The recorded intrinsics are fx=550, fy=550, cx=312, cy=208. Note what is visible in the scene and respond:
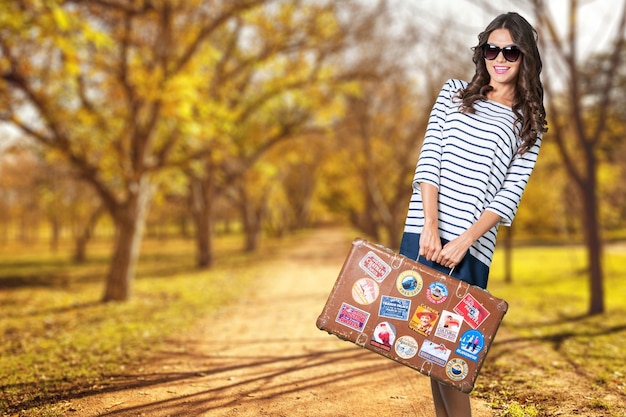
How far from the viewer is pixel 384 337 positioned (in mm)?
2822

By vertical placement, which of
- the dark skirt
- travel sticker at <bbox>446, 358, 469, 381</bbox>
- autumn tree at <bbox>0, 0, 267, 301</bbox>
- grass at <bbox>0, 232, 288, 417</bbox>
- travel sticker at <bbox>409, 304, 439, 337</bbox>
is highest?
autumn tree at <bbox>0, 0, 267, 301</bbox>

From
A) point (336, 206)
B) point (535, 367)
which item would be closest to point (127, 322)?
point (535, 367)

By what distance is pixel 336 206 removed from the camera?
41.7 m

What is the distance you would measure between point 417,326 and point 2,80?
9.34m

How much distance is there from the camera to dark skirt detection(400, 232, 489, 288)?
2.86 metres

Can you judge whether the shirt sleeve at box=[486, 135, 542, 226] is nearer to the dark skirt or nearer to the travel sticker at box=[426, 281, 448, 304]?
the dark skirt

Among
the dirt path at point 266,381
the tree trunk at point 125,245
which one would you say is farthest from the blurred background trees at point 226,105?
the dirt path at point 266,381

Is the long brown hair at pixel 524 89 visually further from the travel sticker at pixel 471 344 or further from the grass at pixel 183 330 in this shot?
the grass at pixel 183 330

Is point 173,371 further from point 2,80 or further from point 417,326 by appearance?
point 2,80

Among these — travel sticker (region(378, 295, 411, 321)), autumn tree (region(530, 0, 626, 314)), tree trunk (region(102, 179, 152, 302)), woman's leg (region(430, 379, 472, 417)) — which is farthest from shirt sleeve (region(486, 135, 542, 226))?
tree trunk (region(102, 179, 152, 302))

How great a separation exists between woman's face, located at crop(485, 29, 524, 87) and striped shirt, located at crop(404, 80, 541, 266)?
141mm

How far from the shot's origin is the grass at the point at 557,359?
13.8 feet

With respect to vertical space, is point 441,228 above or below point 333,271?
above

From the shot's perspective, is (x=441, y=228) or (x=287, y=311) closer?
(x=441, y=228)
